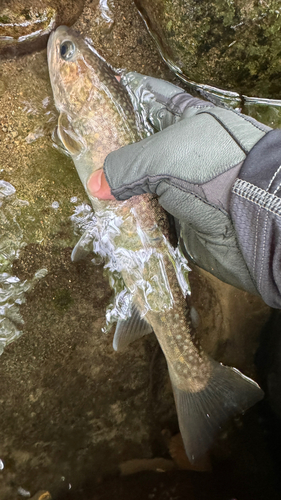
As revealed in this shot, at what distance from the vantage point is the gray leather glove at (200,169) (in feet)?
3.28

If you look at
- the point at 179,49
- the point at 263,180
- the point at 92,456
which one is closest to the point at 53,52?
the point at 179,49

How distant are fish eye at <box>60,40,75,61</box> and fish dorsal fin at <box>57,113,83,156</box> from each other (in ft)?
0.88

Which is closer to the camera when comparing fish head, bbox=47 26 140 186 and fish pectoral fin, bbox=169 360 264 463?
fish head, bbox=47 26 140 186

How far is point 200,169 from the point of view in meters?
1.03

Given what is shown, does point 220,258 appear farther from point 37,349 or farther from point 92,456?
point 92,456

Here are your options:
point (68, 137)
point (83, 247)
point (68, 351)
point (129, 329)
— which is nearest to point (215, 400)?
point (129, 329)

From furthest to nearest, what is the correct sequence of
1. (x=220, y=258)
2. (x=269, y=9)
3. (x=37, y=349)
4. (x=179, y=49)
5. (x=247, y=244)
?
(x=37, y=349) → (x=179, y=49) → (x=269, y=9) → (x=220, y=258) → (x=247, y=244)

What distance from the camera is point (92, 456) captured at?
187 centimetres

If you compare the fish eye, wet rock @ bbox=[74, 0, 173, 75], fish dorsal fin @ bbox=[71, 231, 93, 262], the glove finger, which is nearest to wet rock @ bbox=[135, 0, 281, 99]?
wet rock @ bbox=[74, 0, 173, 75]

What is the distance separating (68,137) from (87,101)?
20 centimetres

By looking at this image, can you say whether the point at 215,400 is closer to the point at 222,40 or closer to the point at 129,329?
the point at 129,329

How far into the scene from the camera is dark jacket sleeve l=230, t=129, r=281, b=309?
0.88 m

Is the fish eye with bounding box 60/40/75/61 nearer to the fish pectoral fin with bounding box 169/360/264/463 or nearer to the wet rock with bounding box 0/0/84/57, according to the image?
the wet rock with bounding box 0/0/84/57

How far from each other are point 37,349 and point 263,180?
5.05ft
